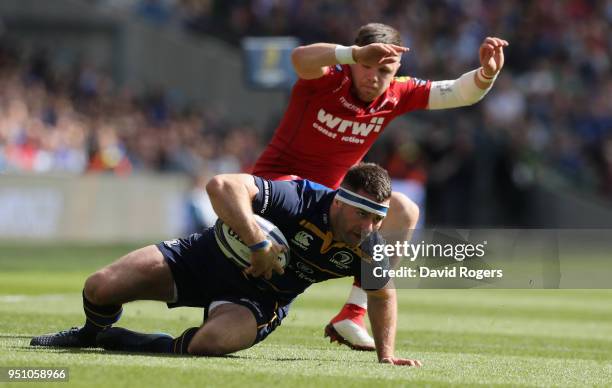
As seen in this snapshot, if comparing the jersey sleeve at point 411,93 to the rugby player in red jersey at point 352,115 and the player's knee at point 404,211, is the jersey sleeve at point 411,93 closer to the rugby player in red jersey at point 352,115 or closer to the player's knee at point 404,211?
the rugby player in red jersey at point 352,115

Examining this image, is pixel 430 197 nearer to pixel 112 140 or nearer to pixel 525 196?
pixel 525 196

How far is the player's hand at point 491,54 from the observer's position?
8.69 metres

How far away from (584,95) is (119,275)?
21.4m

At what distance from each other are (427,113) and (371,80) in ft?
67.6

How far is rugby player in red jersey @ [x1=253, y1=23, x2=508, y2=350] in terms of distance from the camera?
8.81m

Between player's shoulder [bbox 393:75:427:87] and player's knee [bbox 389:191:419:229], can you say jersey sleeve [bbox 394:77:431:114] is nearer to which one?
player's shoulder [bbox 393:75:427:87]

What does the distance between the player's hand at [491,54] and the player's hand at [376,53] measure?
110cm

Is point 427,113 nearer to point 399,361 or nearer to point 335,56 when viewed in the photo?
point 335,56

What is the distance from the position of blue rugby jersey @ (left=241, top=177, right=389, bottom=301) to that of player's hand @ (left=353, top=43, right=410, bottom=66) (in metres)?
0.84

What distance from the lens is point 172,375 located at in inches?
252

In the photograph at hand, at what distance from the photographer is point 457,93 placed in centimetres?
928

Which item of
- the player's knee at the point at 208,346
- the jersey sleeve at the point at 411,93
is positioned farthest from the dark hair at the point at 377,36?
the player's knee at the point at 208,346

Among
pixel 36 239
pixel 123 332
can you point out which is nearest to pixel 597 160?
pixel 36 239

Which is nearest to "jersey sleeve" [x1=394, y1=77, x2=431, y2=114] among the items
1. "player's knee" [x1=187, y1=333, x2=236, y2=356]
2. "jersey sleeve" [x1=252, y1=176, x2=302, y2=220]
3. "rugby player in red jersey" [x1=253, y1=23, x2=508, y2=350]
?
"rugby player in red jersey" [x1=253, y1=23, x2=508, y2=350]
